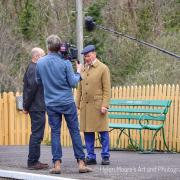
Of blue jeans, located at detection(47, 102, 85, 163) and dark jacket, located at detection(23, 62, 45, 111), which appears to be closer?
blue jeans, located at detection(47, 102, 85, 163)

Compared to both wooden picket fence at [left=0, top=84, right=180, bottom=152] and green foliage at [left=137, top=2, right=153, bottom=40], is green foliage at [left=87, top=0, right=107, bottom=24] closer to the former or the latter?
green foliage at [left=137, top=2, right=153, bottom=40]

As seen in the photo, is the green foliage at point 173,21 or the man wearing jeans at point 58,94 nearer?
the man wearing jeans at point 58,94

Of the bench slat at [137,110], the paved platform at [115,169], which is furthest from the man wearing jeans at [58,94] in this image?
the bench slat at [137,110]

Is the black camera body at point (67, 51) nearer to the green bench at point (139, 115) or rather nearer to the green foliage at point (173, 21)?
the green bench at point (139, 115)

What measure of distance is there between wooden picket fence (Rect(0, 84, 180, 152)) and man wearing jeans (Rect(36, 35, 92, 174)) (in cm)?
516

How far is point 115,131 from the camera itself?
1666cm

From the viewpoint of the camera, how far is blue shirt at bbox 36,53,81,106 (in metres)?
10.1

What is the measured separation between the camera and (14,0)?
120ft

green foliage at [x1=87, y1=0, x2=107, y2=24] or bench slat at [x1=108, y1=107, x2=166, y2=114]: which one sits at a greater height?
green foliage at [x1=87, y1=0, x2=107, y2=24]

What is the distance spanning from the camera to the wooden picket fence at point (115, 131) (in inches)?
593

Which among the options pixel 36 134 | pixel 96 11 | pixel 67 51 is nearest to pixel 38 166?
pixel 36 134

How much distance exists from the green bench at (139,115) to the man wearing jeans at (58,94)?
451 centimetres

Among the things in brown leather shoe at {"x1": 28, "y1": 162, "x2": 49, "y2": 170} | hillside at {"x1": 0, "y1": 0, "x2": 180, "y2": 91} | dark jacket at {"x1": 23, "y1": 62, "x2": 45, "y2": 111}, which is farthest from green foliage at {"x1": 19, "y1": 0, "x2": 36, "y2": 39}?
brown leather shoe at {"x1": 28, "y1": 162, "x2": 49, "y2": 170}

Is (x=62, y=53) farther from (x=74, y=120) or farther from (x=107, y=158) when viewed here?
(x=107, y=158)
